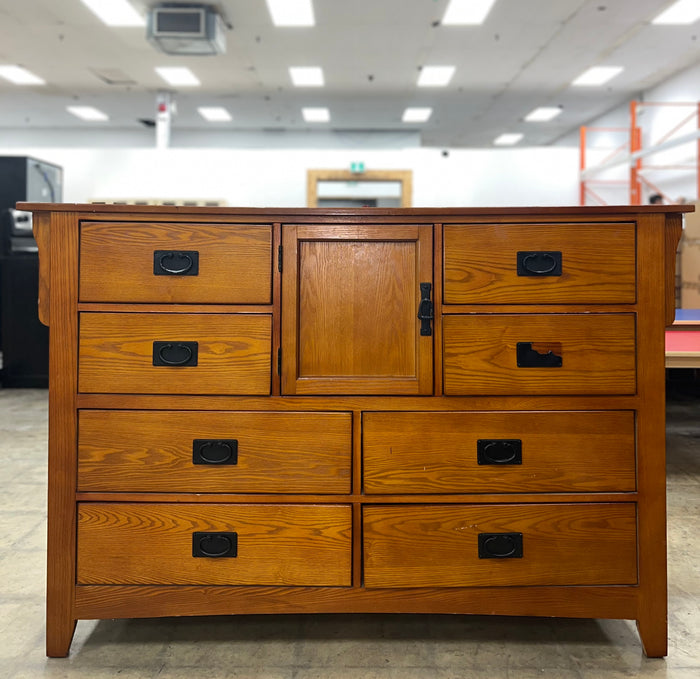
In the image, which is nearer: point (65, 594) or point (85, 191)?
point (65, 594)

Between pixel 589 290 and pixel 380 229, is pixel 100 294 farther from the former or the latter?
pixel 589 290

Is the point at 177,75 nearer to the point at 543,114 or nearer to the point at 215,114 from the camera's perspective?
the point at 215,114

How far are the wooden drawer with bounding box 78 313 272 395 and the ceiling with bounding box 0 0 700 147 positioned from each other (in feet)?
19.3

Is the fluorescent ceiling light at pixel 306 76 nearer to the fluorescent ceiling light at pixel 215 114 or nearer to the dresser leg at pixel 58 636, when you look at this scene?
the fluorescent ceiling light at pixel 215 114

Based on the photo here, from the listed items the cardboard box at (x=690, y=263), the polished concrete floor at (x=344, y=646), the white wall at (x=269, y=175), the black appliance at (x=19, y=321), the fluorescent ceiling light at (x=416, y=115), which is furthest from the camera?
the fluorescent ceiling light at (x=416, y=115)

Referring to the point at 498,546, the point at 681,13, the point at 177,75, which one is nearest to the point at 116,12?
the point at 177,75

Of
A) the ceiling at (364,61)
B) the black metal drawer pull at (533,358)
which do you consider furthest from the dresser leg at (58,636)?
the ceiling at (364,61)

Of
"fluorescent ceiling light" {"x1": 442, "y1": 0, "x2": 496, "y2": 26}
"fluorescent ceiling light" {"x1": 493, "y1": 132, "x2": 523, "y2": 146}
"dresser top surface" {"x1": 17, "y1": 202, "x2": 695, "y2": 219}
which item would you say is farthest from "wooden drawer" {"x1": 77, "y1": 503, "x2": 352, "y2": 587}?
"fluorescent ceiling light" {"x1": 493, "y1": 132, "x2": 523, "y2": 146}

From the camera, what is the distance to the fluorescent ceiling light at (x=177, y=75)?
8492 millimetres

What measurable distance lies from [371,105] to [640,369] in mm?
9667

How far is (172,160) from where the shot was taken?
8.75 m

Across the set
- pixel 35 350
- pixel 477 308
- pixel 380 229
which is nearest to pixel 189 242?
pixel 380 229

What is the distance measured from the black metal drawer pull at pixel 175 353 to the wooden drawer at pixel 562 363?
1.97ft

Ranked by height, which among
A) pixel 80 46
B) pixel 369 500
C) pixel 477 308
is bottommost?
pixel 369 500
